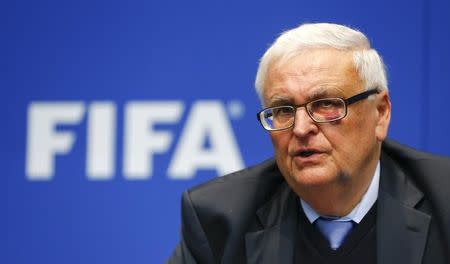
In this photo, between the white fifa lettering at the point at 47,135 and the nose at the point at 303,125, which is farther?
the white fifa lettering at the point at 47,135

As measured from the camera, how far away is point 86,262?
1.93m

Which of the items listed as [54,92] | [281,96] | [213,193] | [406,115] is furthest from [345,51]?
[54,92]

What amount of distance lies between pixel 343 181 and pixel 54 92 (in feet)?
2.99

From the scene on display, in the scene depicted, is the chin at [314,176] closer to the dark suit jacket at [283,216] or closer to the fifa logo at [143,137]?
the dark suit jacket at [283,216]

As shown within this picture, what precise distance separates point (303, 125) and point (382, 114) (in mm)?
198

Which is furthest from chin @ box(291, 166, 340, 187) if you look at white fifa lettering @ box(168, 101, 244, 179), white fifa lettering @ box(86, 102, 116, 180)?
white fifa lettering @ box(86, 102, 116, 180)

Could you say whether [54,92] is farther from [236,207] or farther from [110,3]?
[236,207]

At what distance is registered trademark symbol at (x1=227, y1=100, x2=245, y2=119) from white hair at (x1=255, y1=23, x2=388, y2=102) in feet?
1.80

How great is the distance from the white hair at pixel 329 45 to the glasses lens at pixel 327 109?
7cm

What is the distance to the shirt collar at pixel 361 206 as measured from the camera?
1.33 meters

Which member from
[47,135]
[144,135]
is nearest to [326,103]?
[144,135]

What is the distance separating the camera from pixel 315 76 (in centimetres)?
125

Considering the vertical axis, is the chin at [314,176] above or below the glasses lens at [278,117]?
below

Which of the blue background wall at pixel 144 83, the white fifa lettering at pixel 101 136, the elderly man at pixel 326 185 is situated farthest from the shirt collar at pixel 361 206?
the white fifa lettering at pixel 101 136
